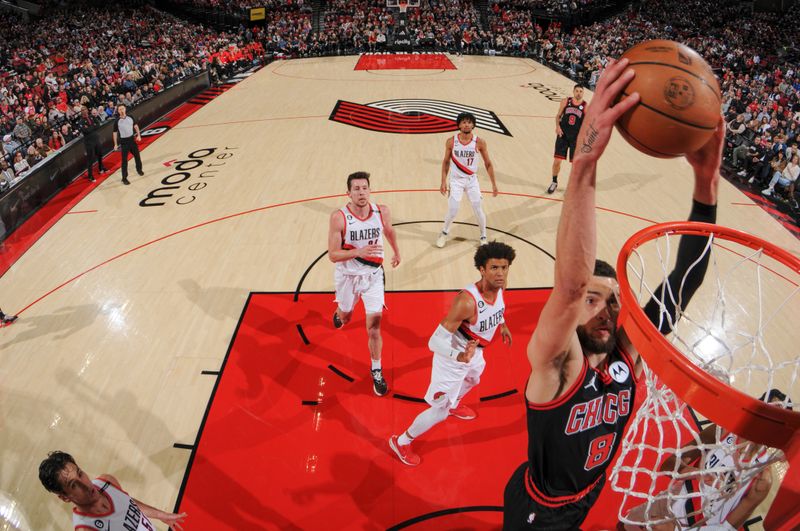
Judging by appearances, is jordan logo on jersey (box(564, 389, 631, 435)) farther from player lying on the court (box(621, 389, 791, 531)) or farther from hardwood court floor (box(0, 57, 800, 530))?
hardwood court floor (box(0, 57, 800, 530))

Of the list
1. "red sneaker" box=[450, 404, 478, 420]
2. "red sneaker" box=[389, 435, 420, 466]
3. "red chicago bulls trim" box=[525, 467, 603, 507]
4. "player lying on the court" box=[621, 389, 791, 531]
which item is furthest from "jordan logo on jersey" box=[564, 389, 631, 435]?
"red sneaker" box=[450, 404, 478, 420]

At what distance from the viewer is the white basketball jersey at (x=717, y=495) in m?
2.23

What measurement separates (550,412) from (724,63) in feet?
75.1

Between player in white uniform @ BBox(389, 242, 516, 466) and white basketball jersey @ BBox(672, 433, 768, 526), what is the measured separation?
5.18 feet

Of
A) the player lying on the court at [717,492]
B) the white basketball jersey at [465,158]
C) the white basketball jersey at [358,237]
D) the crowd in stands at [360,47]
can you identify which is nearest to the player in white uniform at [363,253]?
the white basketball jersey at [358,237]

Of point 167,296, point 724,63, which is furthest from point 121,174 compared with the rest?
point 724,63

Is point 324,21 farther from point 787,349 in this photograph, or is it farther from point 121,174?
point 787,349

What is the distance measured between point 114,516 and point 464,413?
2.82 m

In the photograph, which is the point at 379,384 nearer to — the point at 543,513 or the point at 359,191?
the point at 359,191

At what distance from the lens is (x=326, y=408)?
4.52m

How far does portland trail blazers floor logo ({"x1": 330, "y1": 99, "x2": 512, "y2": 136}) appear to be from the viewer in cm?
1298

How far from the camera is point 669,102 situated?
4.82 ft

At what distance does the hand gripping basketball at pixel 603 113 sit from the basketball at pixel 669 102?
0.24 ft

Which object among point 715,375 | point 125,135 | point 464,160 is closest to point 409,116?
A: point 125,135
